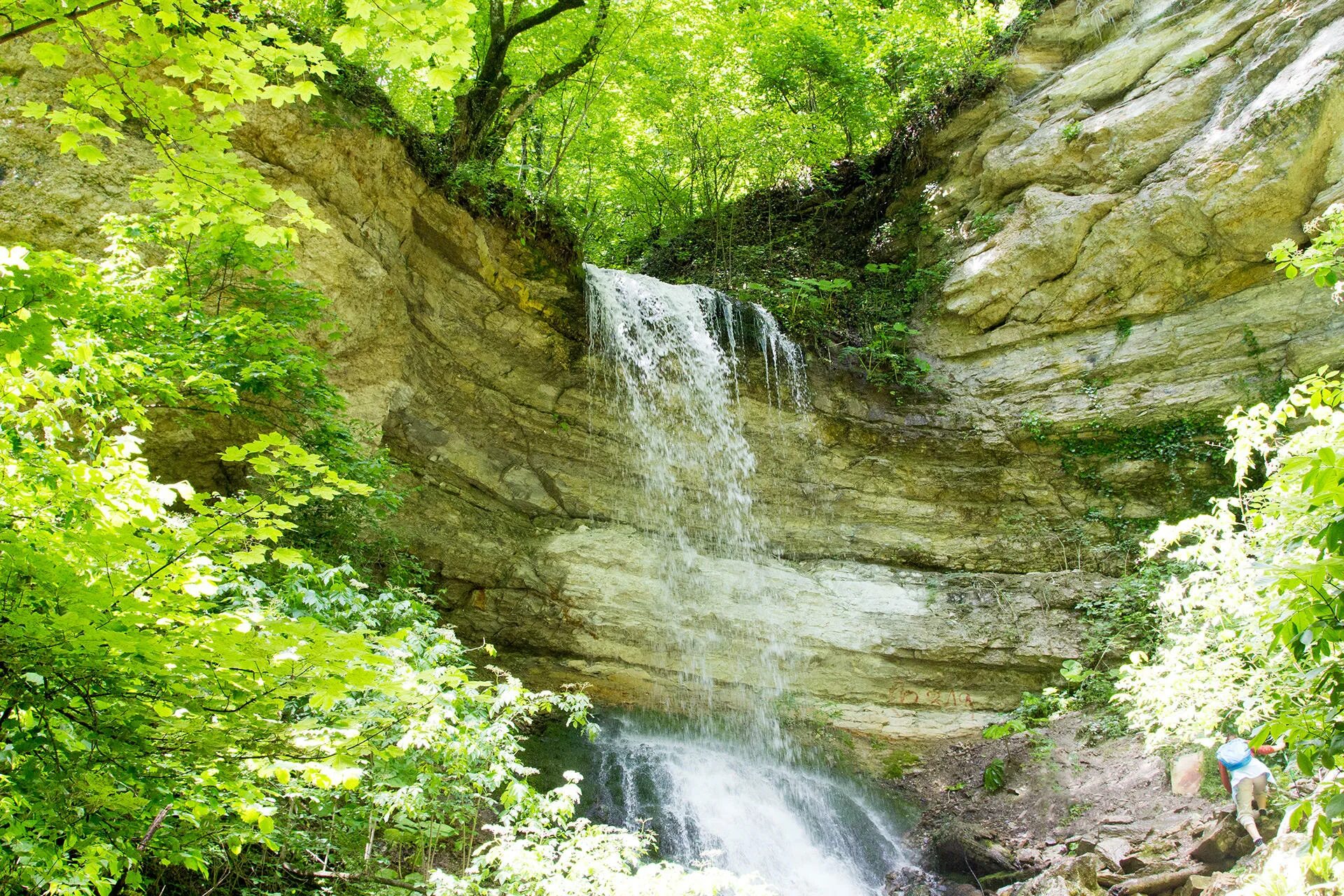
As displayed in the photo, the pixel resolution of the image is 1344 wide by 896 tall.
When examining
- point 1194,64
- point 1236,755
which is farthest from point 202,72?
point 1194,64

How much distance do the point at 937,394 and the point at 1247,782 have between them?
6.62 meters

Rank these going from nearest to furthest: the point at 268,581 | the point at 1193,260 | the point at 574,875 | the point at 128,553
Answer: the point at 128,553 < the point at 574,875 < the point at 268,581 < the point at 1193,260

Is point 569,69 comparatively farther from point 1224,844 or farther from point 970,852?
point 1224,844

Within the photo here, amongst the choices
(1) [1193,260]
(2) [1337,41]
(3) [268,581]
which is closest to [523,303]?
(3) [268,581]

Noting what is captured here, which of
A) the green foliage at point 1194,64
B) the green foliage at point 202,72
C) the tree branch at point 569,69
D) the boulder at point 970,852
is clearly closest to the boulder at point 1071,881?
the boulder at point 970,852

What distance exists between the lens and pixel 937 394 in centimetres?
1168

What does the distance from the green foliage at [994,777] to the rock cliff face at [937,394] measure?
865mm

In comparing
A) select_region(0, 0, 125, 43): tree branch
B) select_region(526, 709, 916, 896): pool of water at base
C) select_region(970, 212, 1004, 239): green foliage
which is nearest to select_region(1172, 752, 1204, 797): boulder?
select_region(526, 709, 916, 896): pool of water at base

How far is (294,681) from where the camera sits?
7.71 feet

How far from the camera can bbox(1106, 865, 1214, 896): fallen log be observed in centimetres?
593

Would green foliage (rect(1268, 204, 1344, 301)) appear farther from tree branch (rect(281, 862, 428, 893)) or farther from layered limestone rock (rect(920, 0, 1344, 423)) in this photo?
layered limestone rock (rect(920, 0, 1344, 423))

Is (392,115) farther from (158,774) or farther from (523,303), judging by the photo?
(158,774)

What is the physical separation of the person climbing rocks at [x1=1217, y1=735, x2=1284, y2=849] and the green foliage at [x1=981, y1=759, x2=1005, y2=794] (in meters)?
2.81

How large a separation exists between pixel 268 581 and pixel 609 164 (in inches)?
420
